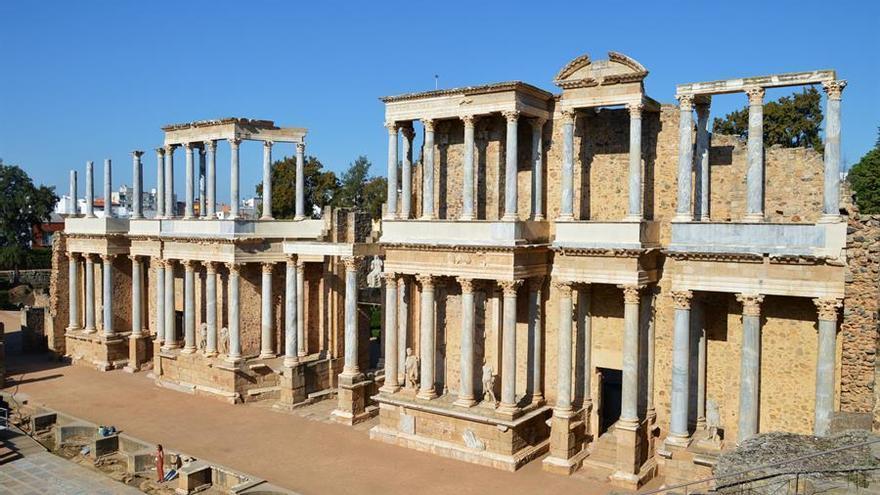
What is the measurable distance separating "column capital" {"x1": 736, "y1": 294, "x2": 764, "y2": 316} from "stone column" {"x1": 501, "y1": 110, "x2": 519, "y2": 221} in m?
6.12

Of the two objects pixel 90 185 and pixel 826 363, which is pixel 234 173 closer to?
pixel 90 185

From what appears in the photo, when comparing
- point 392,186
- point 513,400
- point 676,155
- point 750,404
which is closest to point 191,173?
point 392,186

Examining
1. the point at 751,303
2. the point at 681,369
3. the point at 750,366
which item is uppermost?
the point at 751,303

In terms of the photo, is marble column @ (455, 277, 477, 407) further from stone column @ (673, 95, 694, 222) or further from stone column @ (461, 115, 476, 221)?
stone column @ (673, 95, 694, 222)

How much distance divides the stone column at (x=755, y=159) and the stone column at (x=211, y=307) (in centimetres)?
1908

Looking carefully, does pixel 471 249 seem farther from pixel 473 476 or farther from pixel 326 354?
pixel 326 354

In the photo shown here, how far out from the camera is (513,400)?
62.6 feet

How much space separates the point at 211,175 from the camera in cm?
2733

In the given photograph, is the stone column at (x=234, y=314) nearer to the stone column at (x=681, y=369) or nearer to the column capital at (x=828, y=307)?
the stone column at (x=681, y=369)

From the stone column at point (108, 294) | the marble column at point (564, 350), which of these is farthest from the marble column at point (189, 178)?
the marble column at point (564, 350)

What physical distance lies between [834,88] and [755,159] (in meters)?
2.11

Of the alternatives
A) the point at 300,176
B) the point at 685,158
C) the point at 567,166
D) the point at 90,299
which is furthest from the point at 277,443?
the point at 90,299

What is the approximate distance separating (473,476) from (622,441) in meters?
3.87

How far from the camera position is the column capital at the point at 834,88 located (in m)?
14.9
